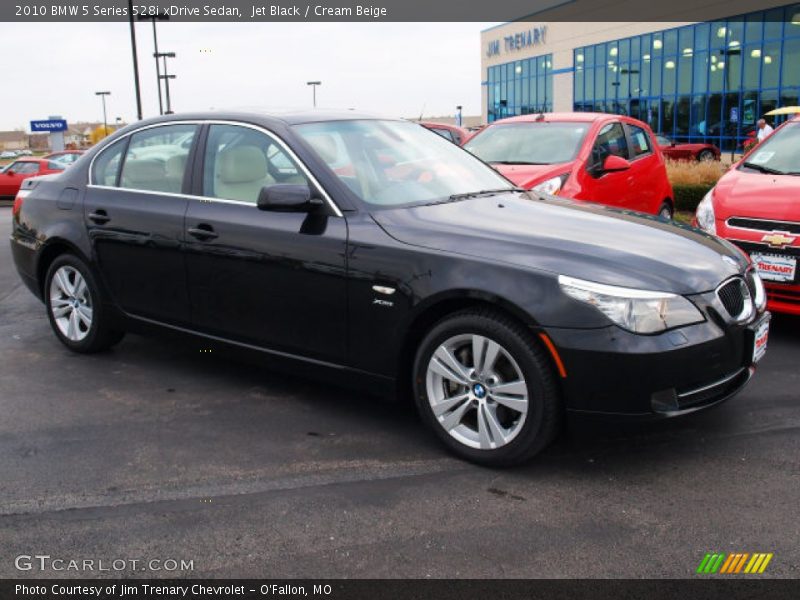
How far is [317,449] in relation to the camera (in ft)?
12.9

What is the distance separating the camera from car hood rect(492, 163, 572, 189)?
7488 millimetres

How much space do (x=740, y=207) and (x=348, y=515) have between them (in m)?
3.95

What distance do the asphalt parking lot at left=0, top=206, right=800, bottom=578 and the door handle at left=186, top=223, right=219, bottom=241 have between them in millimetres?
961

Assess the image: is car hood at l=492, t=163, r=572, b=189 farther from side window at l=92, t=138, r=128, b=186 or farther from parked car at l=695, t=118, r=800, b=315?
side window at l=92, t=138, r=128, b=186

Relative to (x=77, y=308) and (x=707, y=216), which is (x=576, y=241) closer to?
(x=707, y=216)

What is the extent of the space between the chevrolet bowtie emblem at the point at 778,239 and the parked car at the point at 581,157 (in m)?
2.40

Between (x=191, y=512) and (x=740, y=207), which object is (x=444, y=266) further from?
(x=740, y=207)

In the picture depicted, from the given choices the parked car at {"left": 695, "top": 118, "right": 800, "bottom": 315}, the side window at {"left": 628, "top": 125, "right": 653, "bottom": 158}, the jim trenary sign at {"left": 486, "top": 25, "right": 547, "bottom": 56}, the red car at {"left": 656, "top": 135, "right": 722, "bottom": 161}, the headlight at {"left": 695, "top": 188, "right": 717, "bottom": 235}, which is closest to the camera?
the parked car at {"left": 695, "top": 118, "right": 800, "bottom": 315}

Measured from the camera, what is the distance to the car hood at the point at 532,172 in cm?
749

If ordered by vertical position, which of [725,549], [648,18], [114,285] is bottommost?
[725,549]

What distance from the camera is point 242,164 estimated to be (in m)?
4.52

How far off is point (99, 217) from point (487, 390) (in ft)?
9.58

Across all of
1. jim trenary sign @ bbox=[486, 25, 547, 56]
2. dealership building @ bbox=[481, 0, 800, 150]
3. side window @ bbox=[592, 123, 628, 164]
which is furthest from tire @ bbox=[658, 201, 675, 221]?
jim trenary sign @ bbox=[486, 25, 547, 56]
